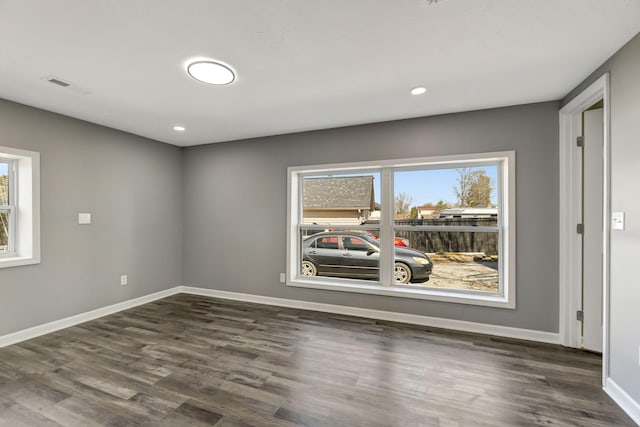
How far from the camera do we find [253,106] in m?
3.06

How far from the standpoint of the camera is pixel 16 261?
9.54 ft

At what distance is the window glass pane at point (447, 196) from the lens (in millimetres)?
3299

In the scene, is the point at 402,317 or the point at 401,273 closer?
the point at 402,317

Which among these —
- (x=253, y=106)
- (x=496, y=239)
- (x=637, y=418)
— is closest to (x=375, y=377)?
(x=637, y=418)

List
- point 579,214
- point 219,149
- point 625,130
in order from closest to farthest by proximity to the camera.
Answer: point 625,130 → point 579,214 → point 219,149

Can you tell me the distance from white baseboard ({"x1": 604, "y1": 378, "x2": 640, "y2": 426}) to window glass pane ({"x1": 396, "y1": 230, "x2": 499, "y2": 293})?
1.27 m

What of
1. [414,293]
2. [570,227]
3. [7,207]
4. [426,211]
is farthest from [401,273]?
[7,207]

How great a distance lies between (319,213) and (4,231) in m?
3.49

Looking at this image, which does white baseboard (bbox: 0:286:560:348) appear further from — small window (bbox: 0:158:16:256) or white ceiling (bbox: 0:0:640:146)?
white ceiling (bbox: 0:0:640:146)

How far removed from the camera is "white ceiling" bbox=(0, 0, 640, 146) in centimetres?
163

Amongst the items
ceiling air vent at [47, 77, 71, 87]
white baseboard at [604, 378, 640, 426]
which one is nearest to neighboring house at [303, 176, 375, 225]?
white baseboard at [604, 378, 640, 426]

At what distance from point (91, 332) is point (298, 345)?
7.49ft

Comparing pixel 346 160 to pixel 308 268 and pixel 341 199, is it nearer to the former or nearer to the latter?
pixel 341 199

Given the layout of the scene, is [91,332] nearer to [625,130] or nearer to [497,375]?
[497,375]
